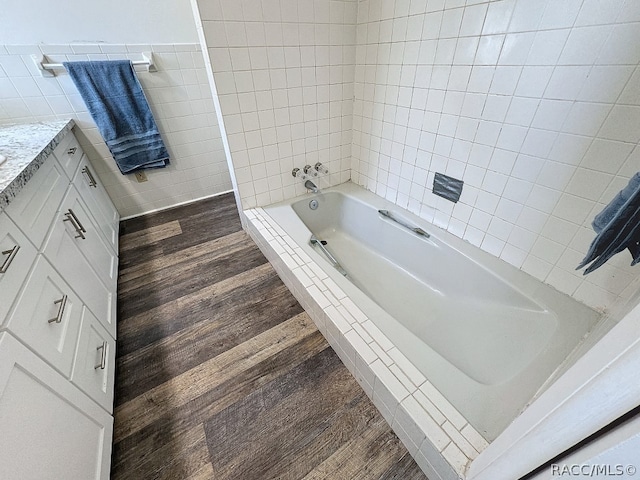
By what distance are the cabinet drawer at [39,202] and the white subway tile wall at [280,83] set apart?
2.81 feet

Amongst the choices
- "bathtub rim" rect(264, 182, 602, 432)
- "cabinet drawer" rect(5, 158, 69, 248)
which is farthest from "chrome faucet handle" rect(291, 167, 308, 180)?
"cabinet drawer" rect(5, 158, 69, 248)

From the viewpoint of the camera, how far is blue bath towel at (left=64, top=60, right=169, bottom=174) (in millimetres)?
1745

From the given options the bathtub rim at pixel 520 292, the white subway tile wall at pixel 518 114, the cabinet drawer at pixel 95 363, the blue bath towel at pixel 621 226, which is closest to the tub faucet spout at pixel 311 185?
the bathtub rim at pixel 520 292

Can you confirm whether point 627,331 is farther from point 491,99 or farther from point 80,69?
point 80,69

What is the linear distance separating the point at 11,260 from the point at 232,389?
88cm

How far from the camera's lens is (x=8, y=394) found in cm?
60

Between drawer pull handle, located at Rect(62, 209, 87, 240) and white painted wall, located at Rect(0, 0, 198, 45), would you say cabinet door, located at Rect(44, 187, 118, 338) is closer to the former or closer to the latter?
drawer pull handle, located at Rect(62, 209, 87, 240)

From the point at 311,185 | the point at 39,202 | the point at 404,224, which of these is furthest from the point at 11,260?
the point at 404,224

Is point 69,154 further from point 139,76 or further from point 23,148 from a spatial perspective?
point 139,76

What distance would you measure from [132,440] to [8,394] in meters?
0.58

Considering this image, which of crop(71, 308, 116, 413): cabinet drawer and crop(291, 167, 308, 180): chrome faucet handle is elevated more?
crop(291, 167, 308, 180): chrome faucet handle

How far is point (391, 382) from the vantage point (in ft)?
2.95

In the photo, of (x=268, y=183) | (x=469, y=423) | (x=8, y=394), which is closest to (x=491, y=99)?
(x=469, y=423)

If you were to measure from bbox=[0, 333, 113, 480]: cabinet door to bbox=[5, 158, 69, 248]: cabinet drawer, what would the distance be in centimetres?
42
